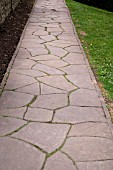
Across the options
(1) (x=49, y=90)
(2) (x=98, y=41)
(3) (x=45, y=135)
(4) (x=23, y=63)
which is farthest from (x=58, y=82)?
(2) (x=98, y=41)

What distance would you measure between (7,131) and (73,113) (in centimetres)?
113

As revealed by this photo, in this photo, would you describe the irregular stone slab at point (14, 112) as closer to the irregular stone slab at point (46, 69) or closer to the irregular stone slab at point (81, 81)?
the irregular stone slab at point (81, 81)

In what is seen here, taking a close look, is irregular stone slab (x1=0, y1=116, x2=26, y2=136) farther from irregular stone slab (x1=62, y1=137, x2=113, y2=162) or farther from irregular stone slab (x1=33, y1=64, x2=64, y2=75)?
irregular stone slab (x1=33, y1=64, x2=64, y2=75)

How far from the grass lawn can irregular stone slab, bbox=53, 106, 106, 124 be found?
0.54m

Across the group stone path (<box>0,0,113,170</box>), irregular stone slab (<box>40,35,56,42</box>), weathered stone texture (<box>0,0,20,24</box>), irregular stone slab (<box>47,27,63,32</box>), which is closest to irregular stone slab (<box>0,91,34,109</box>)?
stone path (<box>0,0,113,170</box>)

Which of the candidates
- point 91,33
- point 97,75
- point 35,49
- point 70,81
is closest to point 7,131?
point 70,81

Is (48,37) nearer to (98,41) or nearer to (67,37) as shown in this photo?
(67,37)

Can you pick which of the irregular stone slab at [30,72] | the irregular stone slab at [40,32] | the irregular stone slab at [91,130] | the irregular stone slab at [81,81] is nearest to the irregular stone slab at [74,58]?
the irregular stone slab at [81,81]

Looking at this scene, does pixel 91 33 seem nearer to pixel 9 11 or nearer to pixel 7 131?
pixel 9 11

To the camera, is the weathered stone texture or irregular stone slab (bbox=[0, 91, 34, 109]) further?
the weathered stone texture

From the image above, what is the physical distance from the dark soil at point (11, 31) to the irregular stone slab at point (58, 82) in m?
0.90

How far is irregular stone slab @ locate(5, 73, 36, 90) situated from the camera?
5.32 metres

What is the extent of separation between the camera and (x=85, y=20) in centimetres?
1133

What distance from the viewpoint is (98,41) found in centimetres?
872
